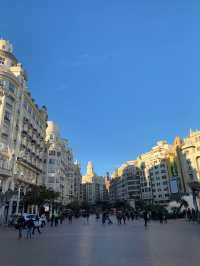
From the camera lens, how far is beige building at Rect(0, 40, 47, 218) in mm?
42750

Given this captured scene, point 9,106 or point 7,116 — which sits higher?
point 9,106

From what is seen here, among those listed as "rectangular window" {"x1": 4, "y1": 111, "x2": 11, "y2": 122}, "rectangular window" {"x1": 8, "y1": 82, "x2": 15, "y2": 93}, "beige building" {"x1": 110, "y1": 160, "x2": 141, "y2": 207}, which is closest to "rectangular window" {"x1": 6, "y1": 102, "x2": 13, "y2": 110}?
"rectangular window" {"x1": 4, "y1": 111, "x2": 11, "y2": 122}

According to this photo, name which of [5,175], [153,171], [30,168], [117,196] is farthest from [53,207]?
[117,196]

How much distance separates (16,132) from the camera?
156 feet

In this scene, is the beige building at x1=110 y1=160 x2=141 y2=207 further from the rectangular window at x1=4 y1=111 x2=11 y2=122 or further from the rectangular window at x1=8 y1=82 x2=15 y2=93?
the rectangular window at x1=8 y1=82 x2=15 y2=93

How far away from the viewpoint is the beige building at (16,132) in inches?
1683

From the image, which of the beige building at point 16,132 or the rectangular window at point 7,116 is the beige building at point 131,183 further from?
the rectangular window at point 7,116

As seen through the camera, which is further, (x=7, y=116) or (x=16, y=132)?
(x=16, y=132)

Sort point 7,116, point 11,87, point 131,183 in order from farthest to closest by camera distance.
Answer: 1. point 131,183
2. point 11,87
3. point 7,116

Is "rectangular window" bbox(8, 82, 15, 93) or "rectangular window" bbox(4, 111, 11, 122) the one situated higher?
"rectangular window" bbox(8, 82, 15, 93)

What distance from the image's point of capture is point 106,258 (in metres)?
9.79

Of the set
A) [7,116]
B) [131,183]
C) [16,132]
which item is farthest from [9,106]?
[131,183]

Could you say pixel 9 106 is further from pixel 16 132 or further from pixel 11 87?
pixel 16 132

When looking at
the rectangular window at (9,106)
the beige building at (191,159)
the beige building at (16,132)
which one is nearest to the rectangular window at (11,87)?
the beige building at (16,132)
